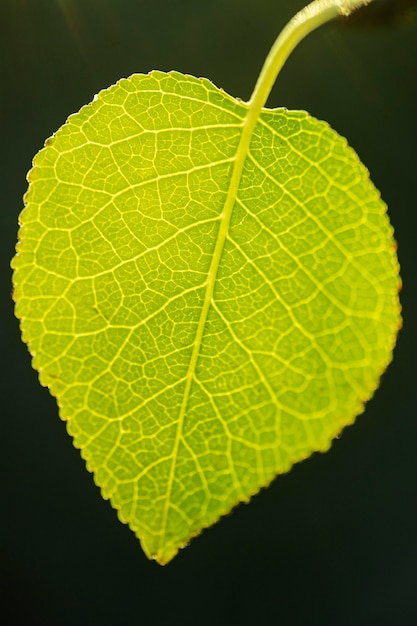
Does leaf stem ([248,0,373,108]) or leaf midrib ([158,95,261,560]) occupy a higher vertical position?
leaf stem ([248,0,373,108])

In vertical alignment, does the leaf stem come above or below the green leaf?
above

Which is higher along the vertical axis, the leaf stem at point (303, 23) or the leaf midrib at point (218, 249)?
the leaf stem at point (303, 23)

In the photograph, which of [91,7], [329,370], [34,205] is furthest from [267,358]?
[91,7]

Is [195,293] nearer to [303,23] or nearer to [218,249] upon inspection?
[218,249]

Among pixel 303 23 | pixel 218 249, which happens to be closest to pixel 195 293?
pixel 218 249

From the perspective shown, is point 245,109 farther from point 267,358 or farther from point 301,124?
point 267,358
